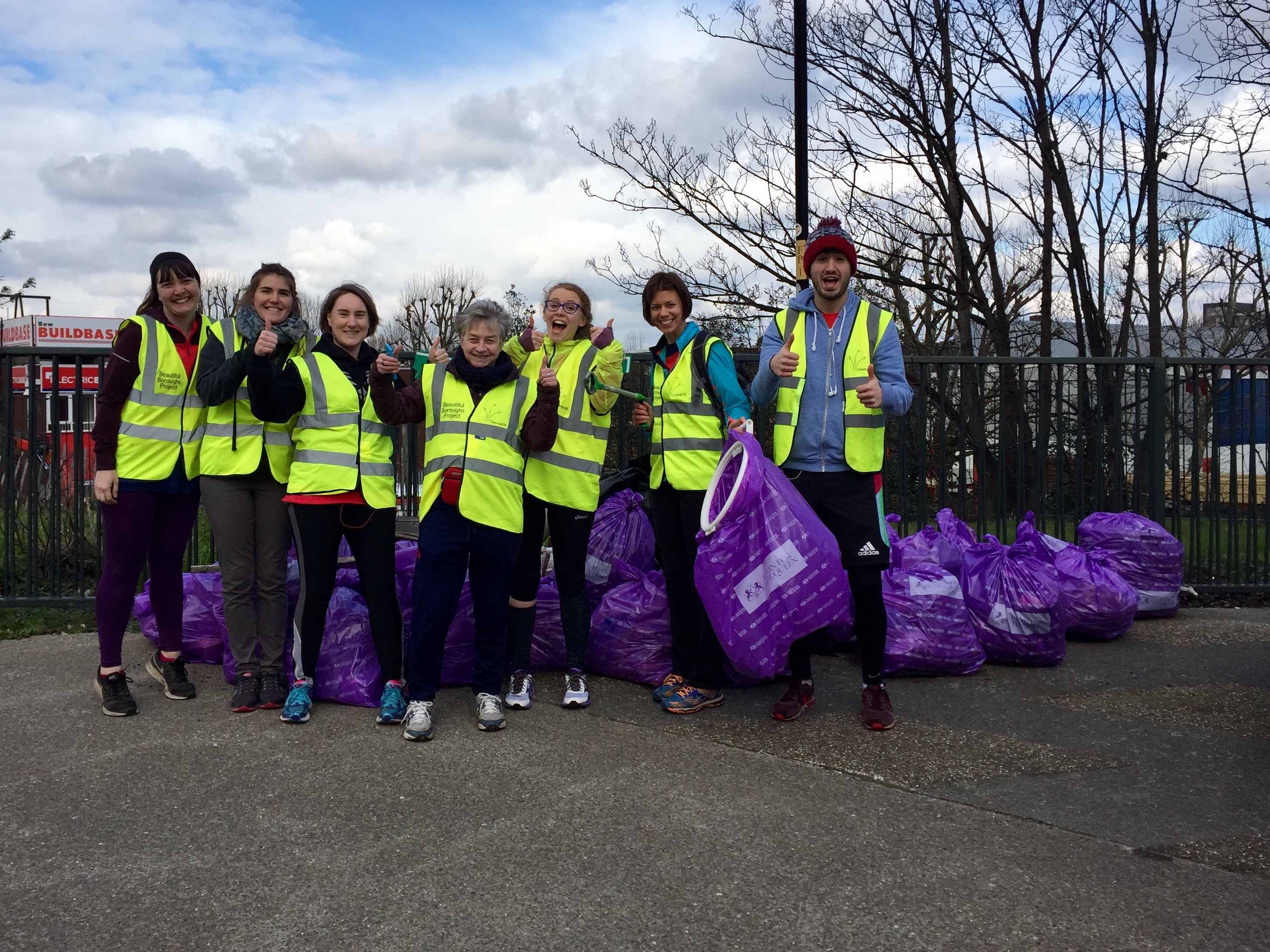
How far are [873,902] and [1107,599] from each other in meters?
3.34

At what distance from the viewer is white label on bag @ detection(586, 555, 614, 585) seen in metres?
4.77

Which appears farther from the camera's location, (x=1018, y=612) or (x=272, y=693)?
(x=1018, y=612)

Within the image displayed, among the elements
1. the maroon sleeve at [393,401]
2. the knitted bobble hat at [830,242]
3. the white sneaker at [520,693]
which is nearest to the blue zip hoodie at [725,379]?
the knitted bobble hat at [830,242]

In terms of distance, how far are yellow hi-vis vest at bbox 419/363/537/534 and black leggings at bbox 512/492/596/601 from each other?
137 mm

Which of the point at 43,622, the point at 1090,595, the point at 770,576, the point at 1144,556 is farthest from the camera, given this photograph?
the point at 1144,556

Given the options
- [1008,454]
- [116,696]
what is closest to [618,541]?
[116,696]

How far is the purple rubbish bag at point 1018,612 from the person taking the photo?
15.7ft

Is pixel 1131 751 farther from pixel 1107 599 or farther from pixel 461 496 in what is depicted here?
pixel 461 496

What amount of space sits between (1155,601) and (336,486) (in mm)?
4658

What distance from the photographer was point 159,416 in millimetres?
3936

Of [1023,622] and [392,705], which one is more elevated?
[1023,622]

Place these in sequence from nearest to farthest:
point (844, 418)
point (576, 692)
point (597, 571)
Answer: point (844, 418), point (576, 692), point (597, 571)

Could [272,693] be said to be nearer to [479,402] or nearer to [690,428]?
[479,402]

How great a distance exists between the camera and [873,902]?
2475mm
